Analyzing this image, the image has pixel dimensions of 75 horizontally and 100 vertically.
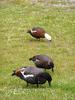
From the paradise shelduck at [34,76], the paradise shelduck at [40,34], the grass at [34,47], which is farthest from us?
the paradise shelduck at [40,34]

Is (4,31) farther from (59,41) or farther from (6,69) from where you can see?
(6,69)

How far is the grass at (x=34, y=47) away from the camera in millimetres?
13473

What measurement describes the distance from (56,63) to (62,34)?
5272mm

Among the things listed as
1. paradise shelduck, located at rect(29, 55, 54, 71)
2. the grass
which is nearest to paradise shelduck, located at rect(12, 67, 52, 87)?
the grass

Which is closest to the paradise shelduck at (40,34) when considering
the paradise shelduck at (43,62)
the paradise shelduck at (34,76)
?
the paradise shelduck at (43,62)

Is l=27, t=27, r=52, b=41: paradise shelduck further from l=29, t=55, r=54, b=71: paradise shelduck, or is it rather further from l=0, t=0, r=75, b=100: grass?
l=29, t=55, r=54, b=71: paradise shelduck

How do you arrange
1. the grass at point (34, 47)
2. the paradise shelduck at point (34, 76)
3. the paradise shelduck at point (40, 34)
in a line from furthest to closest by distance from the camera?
the paradise shelduck at point (40, 34)
the paradise shelduck at point (34, 76)
the grass at point (34, 47)

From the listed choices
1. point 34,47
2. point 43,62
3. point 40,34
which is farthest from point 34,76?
point 40,34

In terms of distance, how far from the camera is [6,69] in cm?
1741

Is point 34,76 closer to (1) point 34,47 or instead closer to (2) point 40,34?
(1) point 34,47

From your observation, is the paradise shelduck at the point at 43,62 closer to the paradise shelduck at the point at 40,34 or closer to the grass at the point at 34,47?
the grass at the point at 34,47

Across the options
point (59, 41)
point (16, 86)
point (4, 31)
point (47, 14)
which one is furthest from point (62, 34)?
point (16, 86)

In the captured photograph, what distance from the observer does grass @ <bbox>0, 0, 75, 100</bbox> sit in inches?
530

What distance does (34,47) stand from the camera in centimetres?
2117
